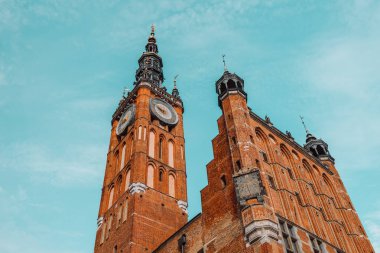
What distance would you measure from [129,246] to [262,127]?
11.8m

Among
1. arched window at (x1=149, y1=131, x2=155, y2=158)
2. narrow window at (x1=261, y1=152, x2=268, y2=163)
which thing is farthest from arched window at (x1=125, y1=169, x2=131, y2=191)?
narrow window at (x1=261, y1=152, x2=268, y2=163)

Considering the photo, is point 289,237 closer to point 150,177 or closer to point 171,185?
point 150,177

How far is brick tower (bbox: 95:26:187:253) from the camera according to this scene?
29891 mm

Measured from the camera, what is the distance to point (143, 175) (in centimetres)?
3306

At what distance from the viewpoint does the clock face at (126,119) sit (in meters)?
39.8

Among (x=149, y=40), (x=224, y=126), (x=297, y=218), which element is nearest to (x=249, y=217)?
(x=297, y=218)

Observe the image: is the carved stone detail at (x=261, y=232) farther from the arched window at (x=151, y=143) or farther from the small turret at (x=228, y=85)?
the arched window at (x=151, y=143)

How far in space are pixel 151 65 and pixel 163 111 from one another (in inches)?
429

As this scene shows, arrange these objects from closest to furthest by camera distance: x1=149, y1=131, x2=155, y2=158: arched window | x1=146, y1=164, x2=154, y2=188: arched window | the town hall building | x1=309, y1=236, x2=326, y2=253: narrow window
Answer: the town hall building → x1=309, y1=236, x2=326, y2=253: narrow window → x1=146, y1=164, x2=154, y2=188: arched window → x1=149, y1=131, x2=155, y2=158: arched window

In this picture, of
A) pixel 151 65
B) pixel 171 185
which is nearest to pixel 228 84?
pixel 171 185

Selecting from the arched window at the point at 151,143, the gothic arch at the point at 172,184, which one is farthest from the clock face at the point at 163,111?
the gothic arch at the point at 172,184

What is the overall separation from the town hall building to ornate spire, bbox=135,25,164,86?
683cm

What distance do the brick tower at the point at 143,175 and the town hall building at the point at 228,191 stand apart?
10cm

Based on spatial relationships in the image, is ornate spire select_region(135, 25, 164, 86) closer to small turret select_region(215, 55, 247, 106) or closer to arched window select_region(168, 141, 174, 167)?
arched window select_region(168, 141, 174, 167)
